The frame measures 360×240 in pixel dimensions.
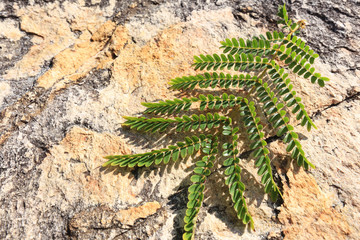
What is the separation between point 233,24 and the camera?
295cm

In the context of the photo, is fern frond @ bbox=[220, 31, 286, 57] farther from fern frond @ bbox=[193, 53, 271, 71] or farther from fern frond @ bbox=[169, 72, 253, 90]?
fern frond @ bbox=[169, 72, 253, 90]

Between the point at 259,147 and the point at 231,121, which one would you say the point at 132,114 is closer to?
the point at 231,121

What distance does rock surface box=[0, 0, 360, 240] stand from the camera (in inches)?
80.5

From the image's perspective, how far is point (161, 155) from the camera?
2.15 meters

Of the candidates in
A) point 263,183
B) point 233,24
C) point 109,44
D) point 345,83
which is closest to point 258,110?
point 263,183

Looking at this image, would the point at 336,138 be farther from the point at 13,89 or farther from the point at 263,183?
the point at 13,89

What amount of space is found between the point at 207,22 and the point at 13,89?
2.07 metres

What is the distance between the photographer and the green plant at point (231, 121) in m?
2.01

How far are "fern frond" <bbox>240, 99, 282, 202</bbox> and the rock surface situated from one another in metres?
0.12

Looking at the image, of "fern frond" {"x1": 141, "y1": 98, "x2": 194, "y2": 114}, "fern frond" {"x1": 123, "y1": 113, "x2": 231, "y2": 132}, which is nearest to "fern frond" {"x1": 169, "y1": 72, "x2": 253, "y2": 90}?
"fern frond" {"x1": 141, "y1": 98, "x2": 194, "y2": 114}

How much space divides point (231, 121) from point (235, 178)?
50 cm

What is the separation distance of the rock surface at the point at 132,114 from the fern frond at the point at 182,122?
121 millimetres

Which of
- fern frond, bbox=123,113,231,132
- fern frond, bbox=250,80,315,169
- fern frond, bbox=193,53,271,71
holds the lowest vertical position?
fern frond, bbox=123,113,231,132

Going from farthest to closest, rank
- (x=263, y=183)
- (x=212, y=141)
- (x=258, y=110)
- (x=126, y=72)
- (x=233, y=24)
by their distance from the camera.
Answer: (x=233, y=24) → (x=126, y=72) → (x=258, y=110) → (x=212, y=141) → (x=263, y=183)
